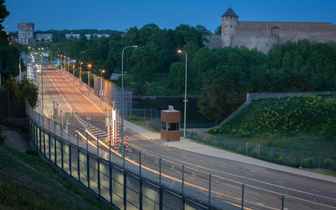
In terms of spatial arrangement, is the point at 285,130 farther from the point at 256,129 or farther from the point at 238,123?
the point at 238,123

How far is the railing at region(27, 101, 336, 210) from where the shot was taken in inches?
416

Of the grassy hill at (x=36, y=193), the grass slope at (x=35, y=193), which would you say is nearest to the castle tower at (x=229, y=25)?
the grassy hill at (x=36, y=193)

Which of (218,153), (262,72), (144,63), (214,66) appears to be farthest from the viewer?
(144,63)

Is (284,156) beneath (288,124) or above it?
beneath

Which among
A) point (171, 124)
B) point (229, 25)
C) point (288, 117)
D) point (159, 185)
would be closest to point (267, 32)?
point (229, 25)

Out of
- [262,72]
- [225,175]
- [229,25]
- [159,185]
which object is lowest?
[225,175]

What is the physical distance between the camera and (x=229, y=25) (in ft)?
387

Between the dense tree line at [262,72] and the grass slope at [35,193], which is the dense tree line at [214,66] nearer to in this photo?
the dense tree line at [262,72]

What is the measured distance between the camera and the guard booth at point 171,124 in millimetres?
32438

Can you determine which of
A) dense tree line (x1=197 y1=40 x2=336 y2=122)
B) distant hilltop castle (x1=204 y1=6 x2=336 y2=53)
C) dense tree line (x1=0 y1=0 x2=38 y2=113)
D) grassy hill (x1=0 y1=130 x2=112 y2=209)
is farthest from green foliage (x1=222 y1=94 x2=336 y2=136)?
distant hilltop castle (x1=204 y1=6 x2=336 y2=53)

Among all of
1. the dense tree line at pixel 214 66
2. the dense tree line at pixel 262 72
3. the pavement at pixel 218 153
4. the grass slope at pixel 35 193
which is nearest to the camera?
the grass slope at pixel 35 193

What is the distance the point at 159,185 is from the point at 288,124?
102 feet

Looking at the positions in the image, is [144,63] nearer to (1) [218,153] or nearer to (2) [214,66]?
(2) [214,66]

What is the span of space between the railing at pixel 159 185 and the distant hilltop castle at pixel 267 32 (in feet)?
326
